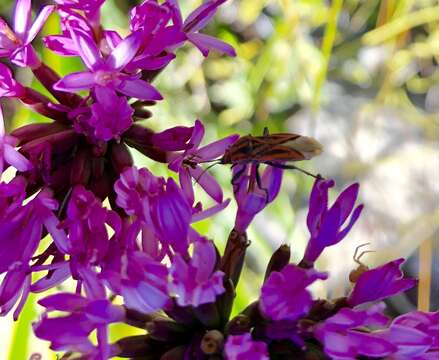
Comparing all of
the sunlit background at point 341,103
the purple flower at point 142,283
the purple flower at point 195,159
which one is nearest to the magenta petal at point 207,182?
the purple flower at point 195,159

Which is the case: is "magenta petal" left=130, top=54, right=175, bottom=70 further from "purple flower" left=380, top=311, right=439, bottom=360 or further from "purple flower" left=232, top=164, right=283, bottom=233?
"purple flower" left=380, top=311, right=439, bottom=360

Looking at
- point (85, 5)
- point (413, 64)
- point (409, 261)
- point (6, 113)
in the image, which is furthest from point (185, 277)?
point (413, 64)

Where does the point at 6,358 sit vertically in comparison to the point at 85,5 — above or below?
below

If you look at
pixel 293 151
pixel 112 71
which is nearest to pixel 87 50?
pixel 112 71

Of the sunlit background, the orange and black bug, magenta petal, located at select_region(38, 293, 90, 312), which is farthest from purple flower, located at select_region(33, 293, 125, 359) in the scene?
the sunlit background

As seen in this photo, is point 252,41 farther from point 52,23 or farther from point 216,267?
point 216,267

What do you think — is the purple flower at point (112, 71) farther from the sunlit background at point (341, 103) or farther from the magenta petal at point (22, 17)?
the sunlit background at point (341, 103)
